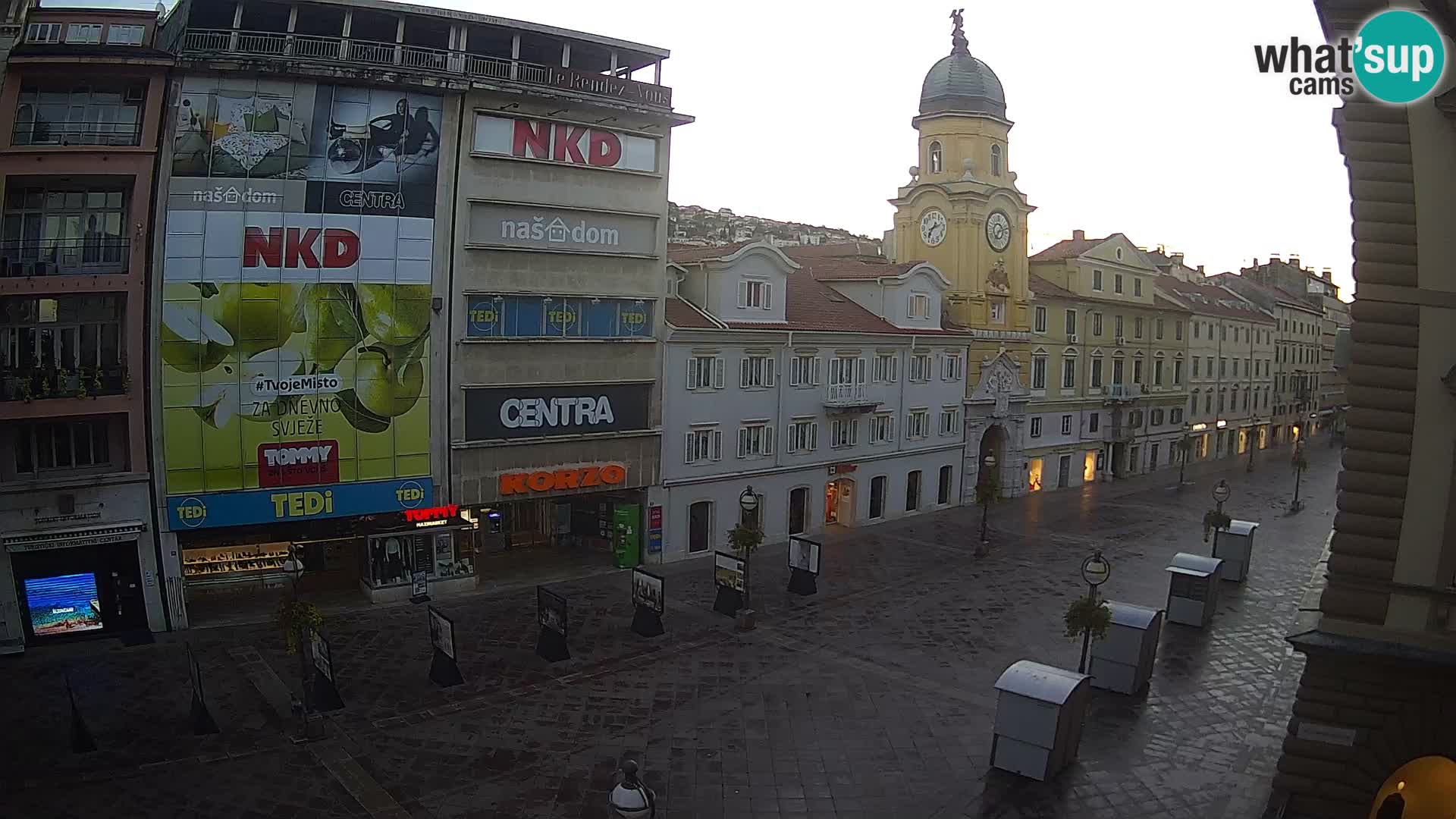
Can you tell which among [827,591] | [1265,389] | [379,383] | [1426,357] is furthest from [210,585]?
[1265,389]

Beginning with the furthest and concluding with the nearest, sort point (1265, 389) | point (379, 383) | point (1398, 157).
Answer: point (1265, 389)
point (379, 383)
point (1398, 157)

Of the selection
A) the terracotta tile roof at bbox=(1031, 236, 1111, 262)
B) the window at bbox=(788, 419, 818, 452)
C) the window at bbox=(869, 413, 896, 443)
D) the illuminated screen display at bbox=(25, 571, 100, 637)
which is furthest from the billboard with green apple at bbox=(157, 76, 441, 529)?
the terracotta tile roof at bbox=(1031, 236, 1111, 262)

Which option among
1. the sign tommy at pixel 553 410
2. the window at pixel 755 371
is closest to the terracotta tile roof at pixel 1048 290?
the window at pixel 755 371

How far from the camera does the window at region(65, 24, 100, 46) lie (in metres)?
26.0

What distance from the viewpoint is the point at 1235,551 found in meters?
32.7

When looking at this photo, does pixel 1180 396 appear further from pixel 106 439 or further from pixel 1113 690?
pixel 106 439

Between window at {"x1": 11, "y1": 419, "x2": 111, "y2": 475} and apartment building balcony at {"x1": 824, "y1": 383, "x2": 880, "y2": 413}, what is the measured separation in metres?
25.2

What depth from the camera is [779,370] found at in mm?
37969

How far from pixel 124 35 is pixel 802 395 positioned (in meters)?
25.3

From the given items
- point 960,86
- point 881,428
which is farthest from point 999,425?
point 960,86

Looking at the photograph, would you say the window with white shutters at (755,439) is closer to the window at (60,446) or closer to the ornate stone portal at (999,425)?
the ornate stone portal at (999,425)

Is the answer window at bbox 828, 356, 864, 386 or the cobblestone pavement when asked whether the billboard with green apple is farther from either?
window at bbox 828, 356, 864, 386

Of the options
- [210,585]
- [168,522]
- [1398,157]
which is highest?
[1398,157]

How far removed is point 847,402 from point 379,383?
19.4m
